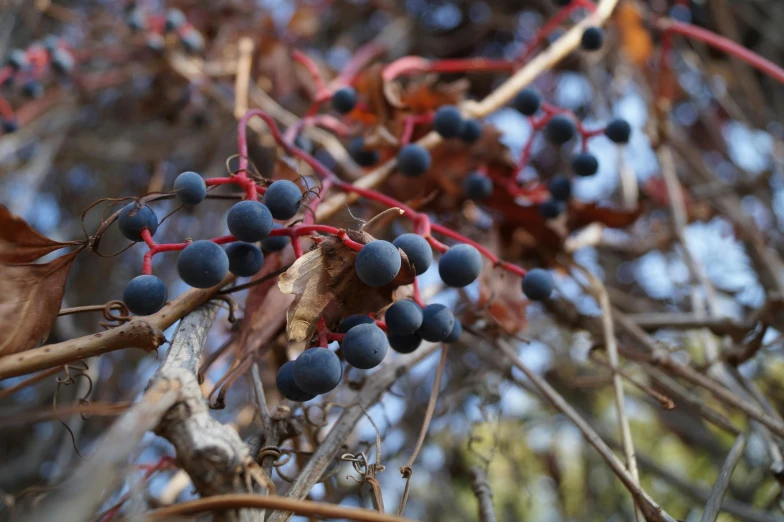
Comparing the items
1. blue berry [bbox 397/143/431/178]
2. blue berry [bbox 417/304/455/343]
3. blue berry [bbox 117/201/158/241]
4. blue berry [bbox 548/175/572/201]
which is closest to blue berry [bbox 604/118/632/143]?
blue berry [bbox 548/175/572/201]

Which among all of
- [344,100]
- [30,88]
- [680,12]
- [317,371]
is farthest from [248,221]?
[680,12]

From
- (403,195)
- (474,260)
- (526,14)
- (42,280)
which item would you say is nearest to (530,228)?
(403,195)

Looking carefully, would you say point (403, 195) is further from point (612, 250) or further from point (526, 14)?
point (526, 14)

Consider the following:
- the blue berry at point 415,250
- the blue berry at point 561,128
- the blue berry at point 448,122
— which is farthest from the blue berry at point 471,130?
the blue berry at point 415,250

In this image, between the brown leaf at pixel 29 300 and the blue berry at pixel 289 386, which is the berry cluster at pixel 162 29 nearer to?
the brown leaf at pixel 29 300

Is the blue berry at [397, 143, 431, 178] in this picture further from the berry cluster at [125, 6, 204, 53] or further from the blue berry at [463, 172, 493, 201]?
the berry cluster at [125, 6, 204, 53]

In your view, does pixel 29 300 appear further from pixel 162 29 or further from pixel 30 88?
pixel 162 29
